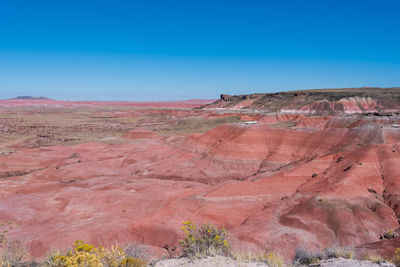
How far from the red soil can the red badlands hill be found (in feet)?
0.34

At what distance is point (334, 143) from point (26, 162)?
4439 centimetres

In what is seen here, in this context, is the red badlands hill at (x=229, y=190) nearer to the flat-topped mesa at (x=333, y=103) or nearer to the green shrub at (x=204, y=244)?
the green shrub at (x=204, y=244)

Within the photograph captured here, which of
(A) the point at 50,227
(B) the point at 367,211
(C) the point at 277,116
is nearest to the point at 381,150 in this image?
(B) the point at 367,211

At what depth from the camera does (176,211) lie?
2102 centimetres

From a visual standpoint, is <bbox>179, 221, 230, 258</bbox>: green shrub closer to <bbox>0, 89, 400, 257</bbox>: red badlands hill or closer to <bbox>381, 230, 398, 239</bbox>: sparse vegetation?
<bbox>0, 89, 400, 257</bbox>: red badlands hill

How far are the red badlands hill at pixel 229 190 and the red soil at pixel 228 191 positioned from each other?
0.34 feet

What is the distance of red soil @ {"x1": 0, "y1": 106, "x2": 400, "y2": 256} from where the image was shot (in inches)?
677

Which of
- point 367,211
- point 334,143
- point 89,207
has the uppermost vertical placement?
point 334,143

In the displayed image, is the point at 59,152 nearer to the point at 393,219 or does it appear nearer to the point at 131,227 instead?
the point at 131,227

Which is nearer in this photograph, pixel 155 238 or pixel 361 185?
pixel 155 238

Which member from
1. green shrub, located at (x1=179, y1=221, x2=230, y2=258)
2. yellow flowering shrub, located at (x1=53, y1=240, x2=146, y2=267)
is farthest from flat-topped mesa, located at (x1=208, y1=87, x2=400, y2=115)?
yellow flowering shrub, located at (x1=53, y1=240, x2=146, y2=267)

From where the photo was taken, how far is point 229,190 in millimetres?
24641

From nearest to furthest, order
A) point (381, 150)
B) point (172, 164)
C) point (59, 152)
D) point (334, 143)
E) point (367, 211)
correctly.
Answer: point (367, 211), point (381, 150), point (334, 143), point (172, 164), point (59, 152)

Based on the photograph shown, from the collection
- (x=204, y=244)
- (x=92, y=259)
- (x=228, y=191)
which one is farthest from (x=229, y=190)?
(x=92, y=259)
